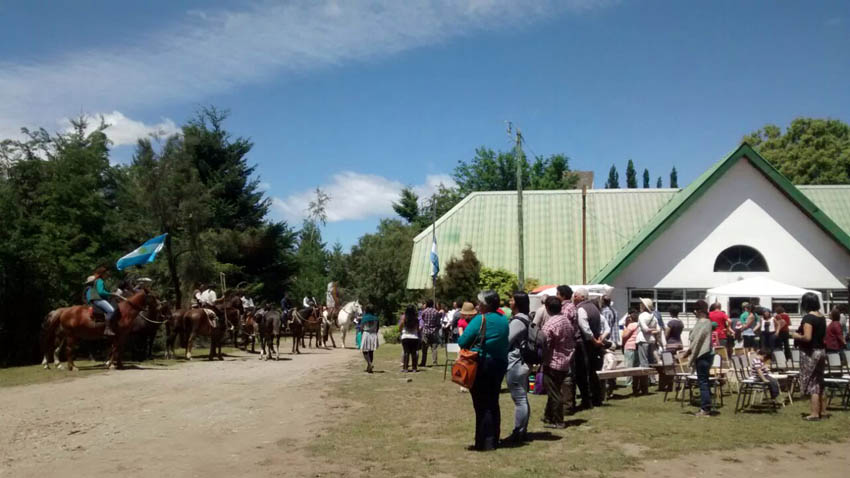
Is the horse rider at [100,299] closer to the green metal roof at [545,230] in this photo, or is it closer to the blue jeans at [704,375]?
the blue jeans at [704,375]

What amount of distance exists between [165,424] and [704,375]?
8.28 meters

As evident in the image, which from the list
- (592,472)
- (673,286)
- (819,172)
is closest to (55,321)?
(592,472)

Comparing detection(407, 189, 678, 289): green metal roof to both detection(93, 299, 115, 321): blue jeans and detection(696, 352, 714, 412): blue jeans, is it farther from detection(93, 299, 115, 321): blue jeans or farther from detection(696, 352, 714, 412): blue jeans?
detection(696, 352, 714, 412): blue jeans

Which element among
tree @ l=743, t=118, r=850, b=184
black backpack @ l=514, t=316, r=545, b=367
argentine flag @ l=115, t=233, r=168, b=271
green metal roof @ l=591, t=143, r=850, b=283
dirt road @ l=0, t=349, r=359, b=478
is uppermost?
tree @ l=743, t=118, r=850, b=184

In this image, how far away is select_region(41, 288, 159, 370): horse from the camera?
1862 cm

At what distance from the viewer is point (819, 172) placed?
1902 inches

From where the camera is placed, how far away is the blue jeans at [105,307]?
1850cm

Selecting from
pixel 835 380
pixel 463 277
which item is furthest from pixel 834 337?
pixel 463 277

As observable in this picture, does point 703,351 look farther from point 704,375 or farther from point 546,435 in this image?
point 546,435

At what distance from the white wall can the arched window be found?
29 cm

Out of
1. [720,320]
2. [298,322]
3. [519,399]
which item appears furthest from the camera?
[298,322]

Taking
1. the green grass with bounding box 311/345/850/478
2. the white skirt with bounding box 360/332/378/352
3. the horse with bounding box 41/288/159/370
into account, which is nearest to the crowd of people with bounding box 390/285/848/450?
the green grass with bounding box 311/345/850/478

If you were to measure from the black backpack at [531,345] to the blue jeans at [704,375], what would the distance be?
280 cm

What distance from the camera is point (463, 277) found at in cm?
3066
